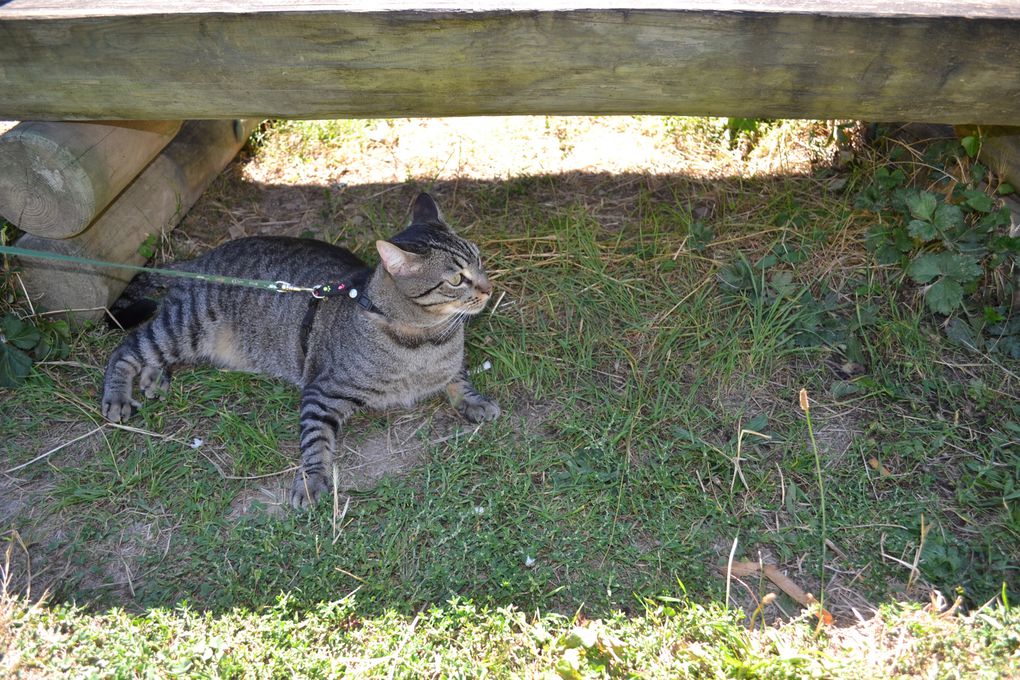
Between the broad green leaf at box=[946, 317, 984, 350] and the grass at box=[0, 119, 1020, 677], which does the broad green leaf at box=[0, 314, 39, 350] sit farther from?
the broad green leaf at box=[946, 317, 984, 350]

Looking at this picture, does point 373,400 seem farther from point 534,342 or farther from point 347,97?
point 347,97

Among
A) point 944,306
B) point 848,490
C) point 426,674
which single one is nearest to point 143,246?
point 426,674

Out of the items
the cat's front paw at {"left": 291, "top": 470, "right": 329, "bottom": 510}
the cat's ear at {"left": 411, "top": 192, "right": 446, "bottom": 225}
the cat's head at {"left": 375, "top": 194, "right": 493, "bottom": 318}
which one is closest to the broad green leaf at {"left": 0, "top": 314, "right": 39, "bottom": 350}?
the cat's front paw at {"left": 291, "top": 470, "right": 329, "bottom": 510}

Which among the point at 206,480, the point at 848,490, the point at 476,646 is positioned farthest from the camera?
the point at 206,480

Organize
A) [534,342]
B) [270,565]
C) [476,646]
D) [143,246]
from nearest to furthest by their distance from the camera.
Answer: [476,646] → [270,565] → [534,342] → [143,246]

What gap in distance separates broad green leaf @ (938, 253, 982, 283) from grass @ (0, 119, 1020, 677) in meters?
0.21

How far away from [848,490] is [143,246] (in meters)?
3.56

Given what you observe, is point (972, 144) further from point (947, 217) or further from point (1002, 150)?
point (947, 217)

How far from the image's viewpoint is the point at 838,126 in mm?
Result: 4168

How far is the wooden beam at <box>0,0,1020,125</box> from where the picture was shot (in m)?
2.68

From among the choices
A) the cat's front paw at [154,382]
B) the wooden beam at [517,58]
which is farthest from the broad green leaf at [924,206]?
the cat's front paw at [154,382]

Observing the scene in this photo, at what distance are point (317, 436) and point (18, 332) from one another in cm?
156

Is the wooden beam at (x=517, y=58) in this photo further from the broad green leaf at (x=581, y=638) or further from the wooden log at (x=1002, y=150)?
the broad green leaf at (x=581, y=638)

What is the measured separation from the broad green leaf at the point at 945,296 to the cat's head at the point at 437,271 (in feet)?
6.62
